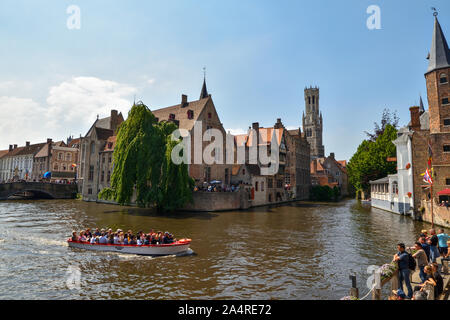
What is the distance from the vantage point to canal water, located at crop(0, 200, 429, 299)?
11.5 m

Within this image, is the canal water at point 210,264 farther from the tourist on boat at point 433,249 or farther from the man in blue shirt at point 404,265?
the man in blue shirt at point 404,265

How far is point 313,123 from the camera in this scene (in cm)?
12656

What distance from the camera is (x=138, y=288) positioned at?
11758mm

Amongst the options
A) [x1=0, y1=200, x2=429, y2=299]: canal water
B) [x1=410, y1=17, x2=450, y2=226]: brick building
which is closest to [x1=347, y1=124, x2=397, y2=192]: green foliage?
[x1=410, y1=17, x2=450, y2=226]: brick building

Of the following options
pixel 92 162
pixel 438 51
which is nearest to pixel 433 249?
pixel 438 51

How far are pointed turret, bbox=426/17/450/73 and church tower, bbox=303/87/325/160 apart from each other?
297ft

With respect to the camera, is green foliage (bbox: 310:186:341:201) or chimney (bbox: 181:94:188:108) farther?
green foliage (bbox: 310:186:341:201)

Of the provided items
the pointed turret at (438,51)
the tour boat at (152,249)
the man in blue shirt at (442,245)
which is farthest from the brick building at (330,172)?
the man in blue shirt at (442,245)

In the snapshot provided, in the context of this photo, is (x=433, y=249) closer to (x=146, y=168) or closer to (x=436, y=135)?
(x=436, y=135)

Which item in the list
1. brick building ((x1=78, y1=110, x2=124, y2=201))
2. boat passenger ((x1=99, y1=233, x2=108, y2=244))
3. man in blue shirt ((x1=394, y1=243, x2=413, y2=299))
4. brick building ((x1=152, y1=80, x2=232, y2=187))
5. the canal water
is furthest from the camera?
brick building ((x1=78, y1=110, x2=124, y2=201))

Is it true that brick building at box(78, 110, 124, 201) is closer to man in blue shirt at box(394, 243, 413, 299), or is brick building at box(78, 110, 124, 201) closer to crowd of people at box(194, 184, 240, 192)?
crowd of people at box(194, 184, 240, 192)

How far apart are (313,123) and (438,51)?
9655cm

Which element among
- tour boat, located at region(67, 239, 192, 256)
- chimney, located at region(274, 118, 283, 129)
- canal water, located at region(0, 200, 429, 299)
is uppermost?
chimney, located at region(274, 118, 283, 129)
